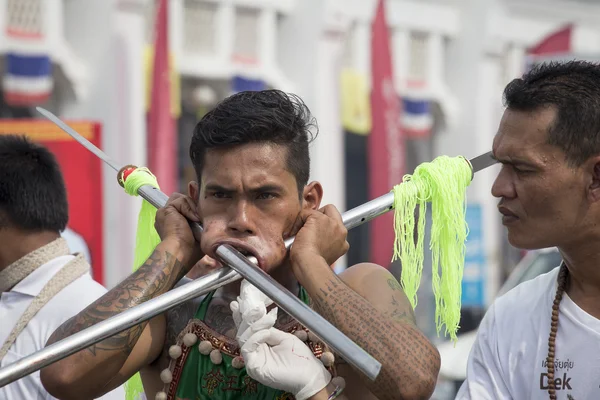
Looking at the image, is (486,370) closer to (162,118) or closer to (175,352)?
(175,352)

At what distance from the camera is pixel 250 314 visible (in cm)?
264

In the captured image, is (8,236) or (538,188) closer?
(538,188)

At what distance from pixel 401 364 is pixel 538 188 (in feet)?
1.88

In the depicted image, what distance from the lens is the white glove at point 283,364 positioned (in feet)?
8.42

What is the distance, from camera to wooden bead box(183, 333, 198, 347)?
284cm

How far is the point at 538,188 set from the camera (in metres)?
2.70

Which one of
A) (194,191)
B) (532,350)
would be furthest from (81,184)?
(532,350)

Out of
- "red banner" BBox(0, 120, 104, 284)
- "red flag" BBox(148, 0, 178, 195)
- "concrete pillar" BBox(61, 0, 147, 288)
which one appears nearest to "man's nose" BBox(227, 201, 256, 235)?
"red banner" BBox(0, 120, 104, 284)

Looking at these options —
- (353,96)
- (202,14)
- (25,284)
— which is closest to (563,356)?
(25,284)

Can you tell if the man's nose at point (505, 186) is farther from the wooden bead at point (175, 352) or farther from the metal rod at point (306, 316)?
the wooden bead at point (175, 352)

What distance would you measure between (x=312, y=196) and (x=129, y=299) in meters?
0.58

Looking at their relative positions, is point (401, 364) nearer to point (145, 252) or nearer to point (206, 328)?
point (206, 328)

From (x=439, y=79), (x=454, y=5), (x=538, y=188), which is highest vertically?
(x=538, y=188)

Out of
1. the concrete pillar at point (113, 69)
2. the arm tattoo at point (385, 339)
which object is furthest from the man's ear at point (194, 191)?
the concrete pillar at point (113, 69)
